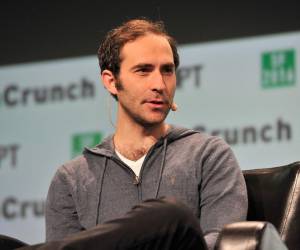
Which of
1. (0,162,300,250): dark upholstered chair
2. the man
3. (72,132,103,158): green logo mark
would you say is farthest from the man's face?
(72,132,103,158): green logo mark

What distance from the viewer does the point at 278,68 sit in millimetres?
3359

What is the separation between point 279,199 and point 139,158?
483 millimetres

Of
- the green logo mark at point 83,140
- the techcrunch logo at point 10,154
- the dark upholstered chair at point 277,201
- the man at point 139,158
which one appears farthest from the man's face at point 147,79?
the techcrunch logo at point 10,154

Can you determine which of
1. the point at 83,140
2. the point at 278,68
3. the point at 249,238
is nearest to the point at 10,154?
the point at 83,140

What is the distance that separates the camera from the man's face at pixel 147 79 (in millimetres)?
2215

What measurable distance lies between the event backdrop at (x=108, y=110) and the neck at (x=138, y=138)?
1.12 meters

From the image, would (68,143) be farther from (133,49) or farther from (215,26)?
(133,49)

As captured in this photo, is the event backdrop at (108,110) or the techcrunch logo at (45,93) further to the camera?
the techcrunch logo at (45,93)

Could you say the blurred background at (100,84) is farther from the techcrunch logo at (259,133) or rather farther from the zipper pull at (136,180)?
the zipper pull at (136,180)

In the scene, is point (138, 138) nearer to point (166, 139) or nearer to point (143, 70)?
Result: point (166, 139)

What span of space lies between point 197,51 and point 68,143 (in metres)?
0.84

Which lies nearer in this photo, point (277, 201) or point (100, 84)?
point (277, 201)

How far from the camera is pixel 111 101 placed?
351 cm

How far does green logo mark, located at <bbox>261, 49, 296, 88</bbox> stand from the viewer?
10.9 ft
